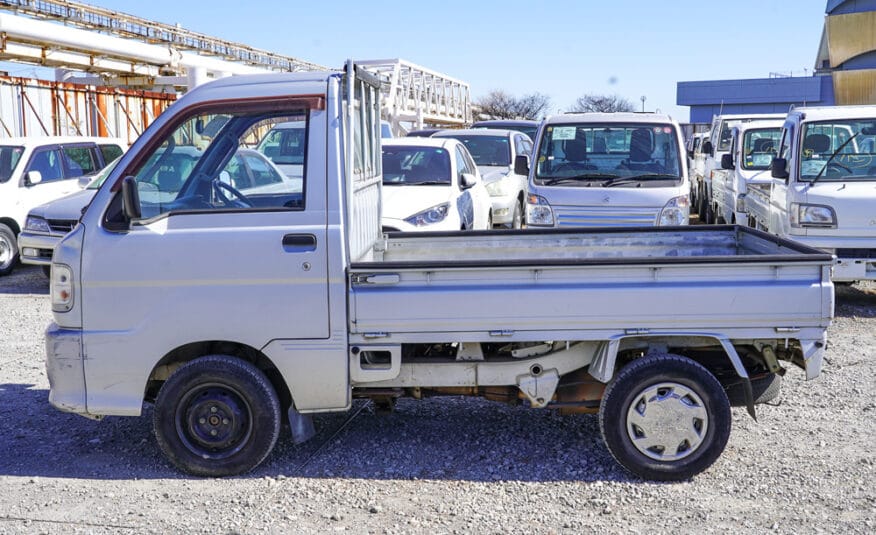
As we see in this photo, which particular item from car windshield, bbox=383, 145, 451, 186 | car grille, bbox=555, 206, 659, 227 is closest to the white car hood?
car windshield, bbox=383, 145, 451, 186

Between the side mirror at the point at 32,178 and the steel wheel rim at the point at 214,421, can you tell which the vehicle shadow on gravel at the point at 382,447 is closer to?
the steel wheel rim at the point at 214,421

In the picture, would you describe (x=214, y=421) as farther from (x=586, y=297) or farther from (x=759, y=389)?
(x=759, y=389)

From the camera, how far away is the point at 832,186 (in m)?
9.54

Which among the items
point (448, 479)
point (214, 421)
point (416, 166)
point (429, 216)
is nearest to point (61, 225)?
point (416, 166)

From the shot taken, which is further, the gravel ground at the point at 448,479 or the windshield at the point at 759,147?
the windshield at the point at 759,147

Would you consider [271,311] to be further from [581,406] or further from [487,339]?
[581,406]

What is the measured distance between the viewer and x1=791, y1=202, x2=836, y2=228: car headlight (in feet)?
30.5

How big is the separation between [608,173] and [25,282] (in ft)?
26.8

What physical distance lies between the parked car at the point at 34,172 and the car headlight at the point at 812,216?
407 inches

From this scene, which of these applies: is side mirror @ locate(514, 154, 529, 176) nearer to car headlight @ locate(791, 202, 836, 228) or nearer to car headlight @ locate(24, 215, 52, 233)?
car headlight @ locate(791, 202, 836, 228)

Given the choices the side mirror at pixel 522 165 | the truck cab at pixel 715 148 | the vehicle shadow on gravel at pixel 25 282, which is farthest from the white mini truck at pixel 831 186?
the vehicle shadow on gravel at pixel 25 282

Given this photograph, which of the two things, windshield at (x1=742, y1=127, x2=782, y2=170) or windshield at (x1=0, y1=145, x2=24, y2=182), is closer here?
windshield at (x1=0, y1=145, x2=24, y2=182)

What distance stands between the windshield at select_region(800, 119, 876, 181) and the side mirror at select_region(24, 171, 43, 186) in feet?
34.1

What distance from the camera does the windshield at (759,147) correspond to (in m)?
13.7
